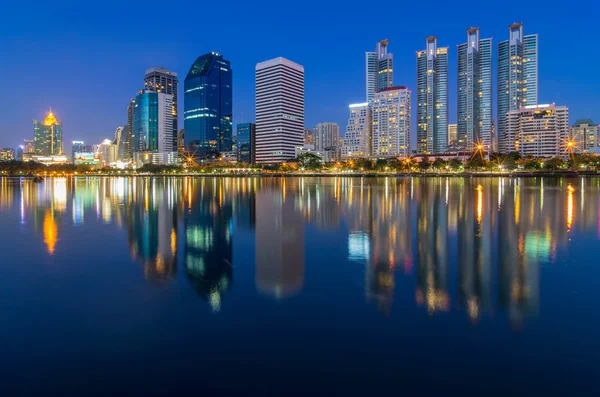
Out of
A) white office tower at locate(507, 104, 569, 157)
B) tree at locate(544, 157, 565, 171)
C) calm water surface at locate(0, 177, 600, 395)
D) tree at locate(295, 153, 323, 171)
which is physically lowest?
calm water surface at locate(0, 177, 600, 395)

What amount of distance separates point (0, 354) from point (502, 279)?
10.6 metres

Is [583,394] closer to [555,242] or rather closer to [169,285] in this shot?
[169,285]

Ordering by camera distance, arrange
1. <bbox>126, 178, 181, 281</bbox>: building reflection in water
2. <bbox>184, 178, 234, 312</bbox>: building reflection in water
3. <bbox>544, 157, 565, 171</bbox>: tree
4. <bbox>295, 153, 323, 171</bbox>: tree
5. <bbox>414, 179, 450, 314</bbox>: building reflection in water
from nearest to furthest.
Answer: <bbox>414, 179, 450, 314</bbox>: building reflection in water → <bbox>184, 178, 234, 312</bbox>: building reflection in water → <bbox>126, 178, 181, 281</bbox>: building reflection in water → <bbox>544, 157, 565, 171</bbox>: tree → <bbox>295, 153, 323, 171</bbox>: tree

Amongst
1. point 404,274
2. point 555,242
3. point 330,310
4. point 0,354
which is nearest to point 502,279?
point 404,274

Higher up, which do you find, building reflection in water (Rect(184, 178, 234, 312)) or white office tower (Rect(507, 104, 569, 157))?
white office tower (Rect(507, 104, 569, 157))

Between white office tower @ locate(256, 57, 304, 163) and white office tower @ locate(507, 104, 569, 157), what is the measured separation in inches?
3924

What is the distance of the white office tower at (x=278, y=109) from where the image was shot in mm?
192125

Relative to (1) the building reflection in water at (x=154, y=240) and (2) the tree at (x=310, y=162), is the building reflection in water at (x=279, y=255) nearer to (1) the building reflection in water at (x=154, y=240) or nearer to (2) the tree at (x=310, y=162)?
(1) the building reflection in water at (x=154, y=240)

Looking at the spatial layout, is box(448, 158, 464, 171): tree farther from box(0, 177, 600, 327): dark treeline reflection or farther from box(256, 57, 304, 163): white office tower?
box(0, 177, 600, 327): dark treeline reflection

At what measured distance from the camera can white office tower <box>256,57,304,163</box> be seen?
630ft

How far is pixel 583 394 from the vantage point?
5.39 meters

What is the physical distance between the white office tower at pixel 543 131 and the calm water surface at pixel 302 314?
567 feet

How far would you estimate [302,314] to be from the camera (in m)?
8.13

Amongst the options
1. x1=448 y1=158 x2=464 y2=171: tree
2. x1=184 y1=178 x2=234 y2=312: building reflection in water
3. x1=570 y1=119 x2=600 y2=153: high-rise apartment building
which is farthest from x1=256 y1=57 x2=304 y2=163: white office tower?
x1=184 y1=178 x2=234 y2=312: building reflection in water
